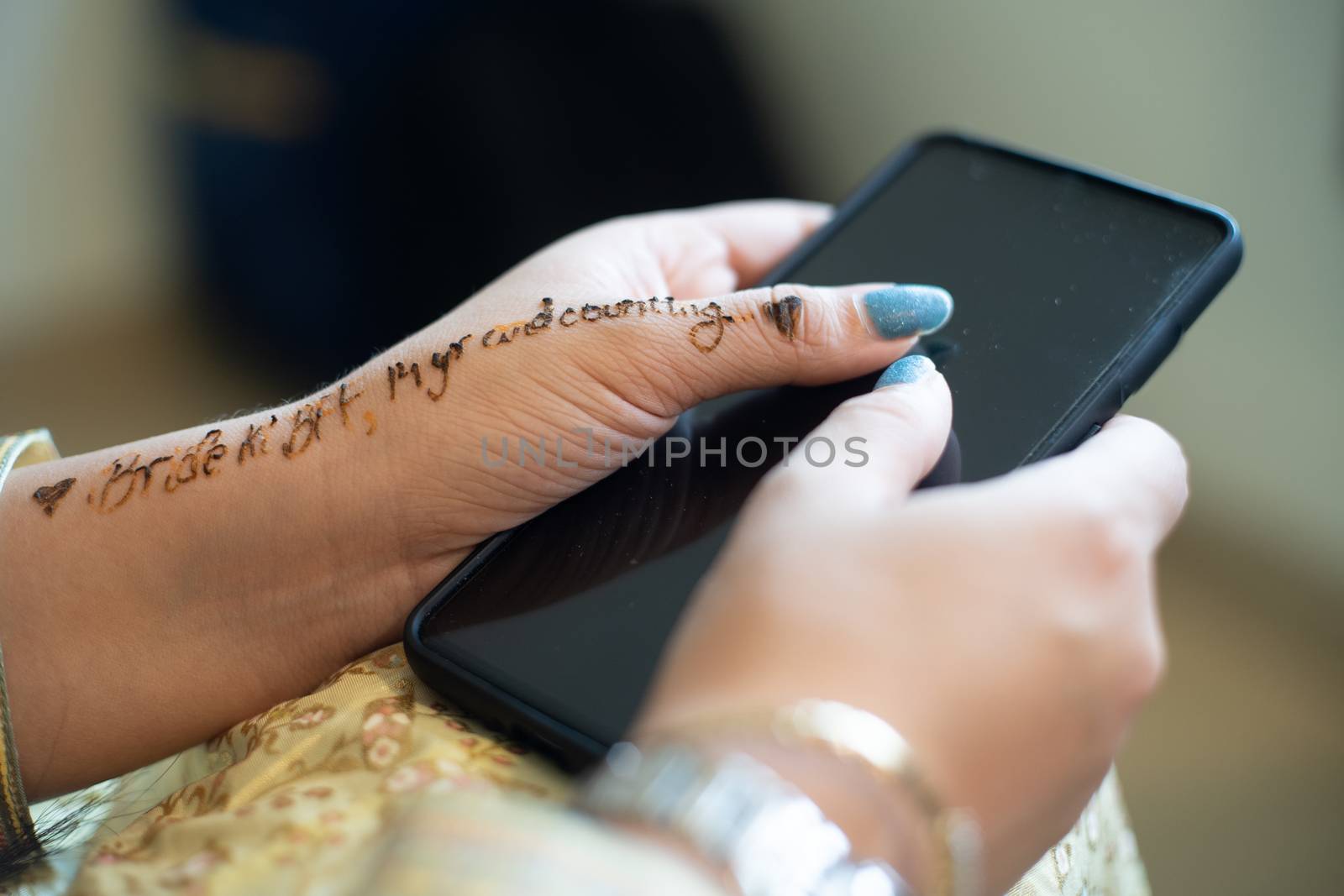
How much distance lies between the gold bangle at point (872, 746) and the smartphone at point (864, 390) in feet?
0.60

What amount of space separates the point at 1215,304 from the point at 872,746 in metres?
1.27

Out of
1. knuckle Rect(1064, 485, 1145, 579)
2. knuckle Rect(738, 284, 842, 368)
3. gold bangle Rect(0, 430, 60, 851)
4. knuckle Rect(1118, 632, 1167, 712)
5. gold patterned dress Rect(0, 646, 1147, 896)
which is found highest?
knuckle Rect(738, 284, 842, 368)

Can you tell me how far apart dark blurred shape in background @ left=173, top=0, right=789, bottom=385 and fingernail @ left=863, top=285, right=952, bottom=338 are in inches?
40.6

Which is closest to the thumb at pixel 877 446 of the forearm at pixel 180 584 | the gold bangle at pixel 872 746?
the gold bangle at pixel 872 746

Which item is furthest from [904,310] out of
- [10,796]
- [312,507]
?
[10,796]

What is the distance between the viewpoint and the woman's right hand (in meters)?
0.40

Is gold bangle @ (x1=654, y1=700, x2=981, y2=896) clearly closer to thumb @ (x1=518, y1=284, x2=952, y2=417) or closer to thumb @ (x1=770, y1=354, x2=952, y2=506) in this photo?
thumb @ (x1=770, y1=354, x2=952, y2=506)

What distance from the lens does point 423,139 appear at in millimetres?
1623

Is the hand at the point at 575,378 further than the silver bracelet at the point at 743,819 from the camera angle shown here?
Yes

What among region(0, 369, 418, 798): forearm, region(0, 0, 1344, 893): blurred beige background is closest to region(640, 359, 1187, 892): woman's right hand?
region(0, 369, 418, 798): forearm

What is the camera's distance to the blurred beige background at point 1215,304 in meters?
1.27

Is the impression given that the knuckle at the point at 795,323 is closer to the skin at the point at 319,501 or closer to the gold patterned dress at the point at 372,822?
the skin at the point at 319,501

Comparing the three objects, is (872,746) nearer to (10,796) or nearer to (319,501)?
(319,501)

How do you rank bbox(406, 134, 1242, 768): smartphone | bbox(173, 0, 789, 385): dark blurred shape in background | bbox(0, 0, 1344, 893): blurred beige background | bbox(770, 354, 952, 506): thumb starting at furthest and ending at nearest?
bbox(173, 0, 789, 385): dark blurred shape in background
bbox(0, 0, 1344, 893): blurred beige background
bbox(406, 134, 1242, 768): smartphone
bbox(770, 354, 952, 506): thumb
